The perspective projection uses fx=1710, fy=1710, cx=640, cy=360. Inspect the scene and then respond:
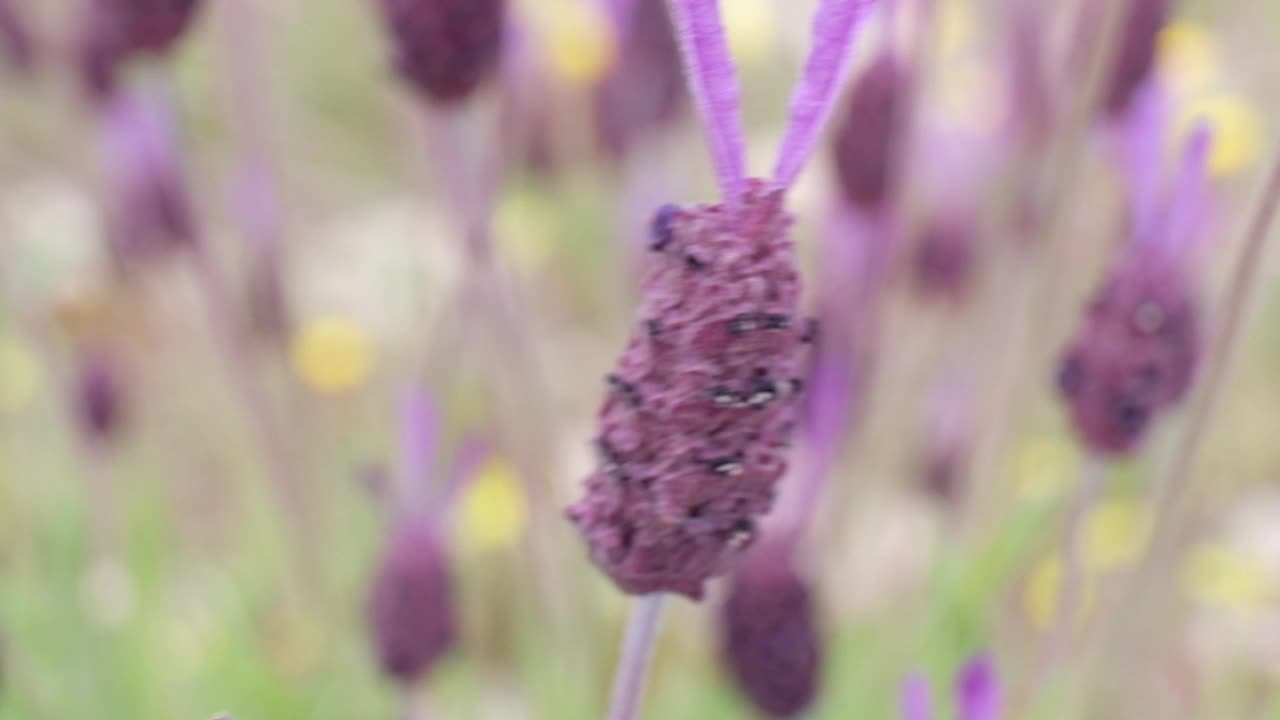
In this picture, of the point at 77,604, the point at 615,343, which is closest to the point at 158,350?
the point at 77,604

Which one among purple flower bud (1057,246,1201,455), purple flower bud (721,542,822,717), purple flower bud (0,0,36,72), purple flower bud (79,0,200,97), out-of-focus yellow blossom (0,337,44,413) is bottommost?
out-of-focus yellow blossom (0,337,44,413)

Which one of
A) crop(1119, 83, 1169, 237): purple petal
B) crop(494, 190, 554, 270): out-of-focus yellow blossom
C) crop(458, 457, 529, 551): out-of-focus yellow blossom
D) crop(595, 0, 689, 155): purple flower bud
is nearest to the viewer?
crop(1119, 83, 1169, 237): purple petal

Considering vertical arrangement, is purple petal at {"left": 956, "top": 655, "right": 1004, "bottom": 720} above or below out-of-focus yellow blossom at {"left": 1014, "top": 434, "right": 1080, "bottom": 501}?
above

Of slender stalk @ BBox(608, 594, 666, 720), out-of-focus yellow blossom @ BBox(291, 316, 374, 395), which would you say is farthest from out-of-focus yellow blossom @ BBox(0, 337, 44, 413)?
slender stalk @ BBox(608, 594, 666, 720)

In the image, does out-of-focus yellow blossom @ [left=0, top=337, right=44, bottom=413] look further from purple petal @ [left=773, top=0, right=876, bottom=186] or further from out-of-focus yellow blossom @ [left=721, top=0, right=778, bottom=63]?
purple petal @ [left=773, top=0, right=876, bottom=186]

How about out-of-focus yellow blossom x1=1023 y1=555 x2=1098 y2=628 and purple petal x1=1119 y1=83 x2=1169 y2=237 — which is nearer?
purple petal x1=1119 y1=83 x2=1169 y2=237

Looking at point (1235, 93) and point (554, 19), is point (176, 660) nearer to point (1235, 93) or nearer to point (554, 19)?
point (554, 19)
